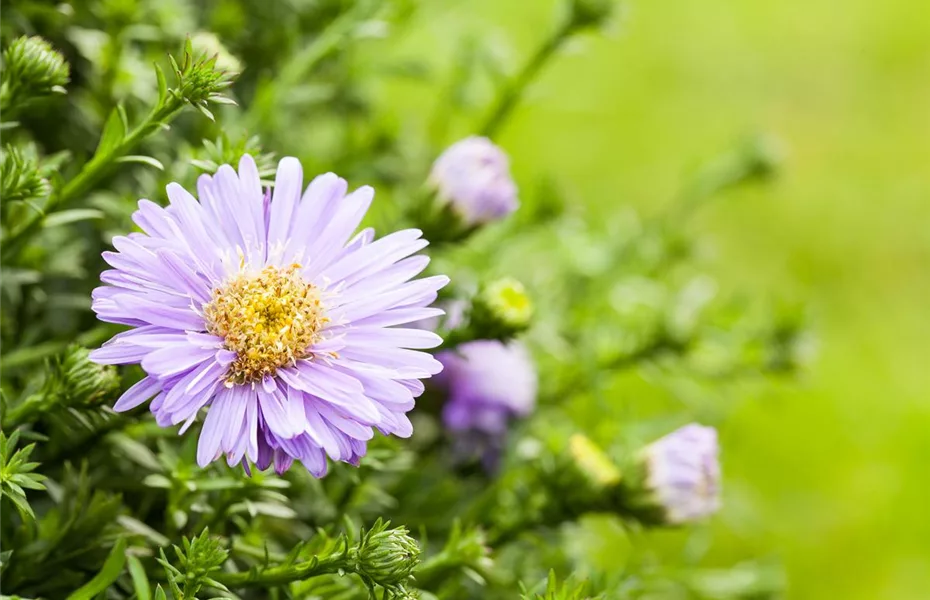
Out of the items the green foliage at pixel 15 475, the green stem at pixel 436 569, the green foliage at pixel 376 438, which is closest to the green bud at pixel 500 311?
the green foliage at pixel 376 438

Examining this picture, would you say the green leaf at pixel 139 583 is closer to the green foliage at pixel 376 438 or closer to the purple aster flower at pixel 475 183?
the green foliage at pixel 376 438

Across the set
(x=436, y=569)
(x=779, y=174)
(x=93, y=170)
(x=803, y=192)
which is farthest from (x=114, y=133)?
(x=803, y=192)

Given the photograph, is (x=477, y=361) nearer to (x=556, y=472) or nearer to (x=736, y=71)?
(x=556, y=472)

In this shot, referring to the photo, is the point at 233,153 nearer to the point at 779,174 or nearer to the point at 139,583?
the point at 139,583

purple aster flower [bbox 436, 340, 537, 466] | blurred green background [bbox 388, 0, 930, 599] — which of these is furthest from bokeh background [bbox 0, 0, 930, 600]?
purple aster flower [bbox 436, 340, 537, 466]

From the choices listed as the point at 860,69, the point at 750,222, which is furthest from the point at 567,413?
the point at 860,69

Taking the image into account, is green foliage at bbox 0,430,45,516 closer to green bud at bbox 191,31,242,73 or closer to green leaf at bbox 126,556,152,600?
green leaf at bbox 126,556,152,600
